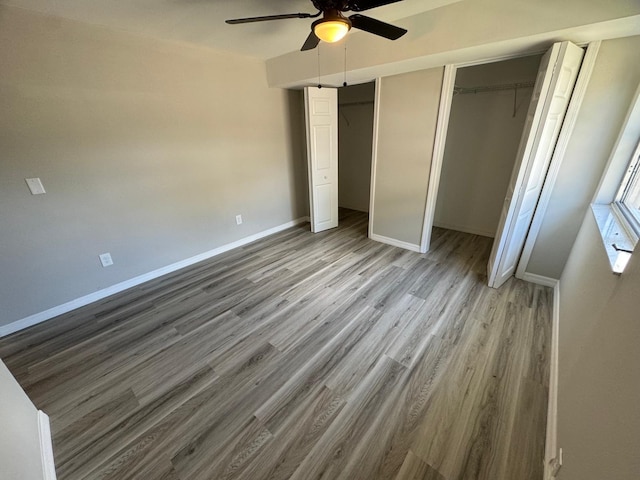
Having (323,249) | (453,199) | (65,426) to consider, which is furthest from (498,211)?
(65,426)

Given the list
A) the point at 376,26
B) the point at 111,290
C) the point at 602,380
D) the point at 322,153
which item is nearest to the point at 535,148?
the point at 376,26

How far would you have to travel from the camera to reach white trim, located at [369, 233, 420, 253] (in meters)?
3.31

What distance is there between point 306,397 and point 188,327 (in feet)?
4.06

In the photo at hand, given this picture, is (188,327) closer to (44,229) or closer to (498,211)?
(44,229)

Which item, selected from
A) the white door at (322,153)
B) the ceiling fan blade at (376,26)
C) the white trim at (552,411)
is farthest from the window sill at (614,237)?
the white door at (322,153)

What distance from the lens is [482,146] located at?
11.4ft

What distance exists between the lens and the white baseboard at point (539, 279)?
2.47 metres

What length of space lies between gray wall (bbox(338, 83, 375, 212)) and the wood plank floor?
8.33 feet

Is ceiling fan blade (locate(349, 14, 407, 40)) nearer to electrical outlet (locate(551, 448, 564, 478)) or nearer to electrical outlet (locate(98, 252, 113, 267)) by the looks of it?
electrical outlet (locate(551, 448, 564, 478))

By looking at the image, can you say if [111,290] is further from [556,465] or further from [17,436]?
[556,465]

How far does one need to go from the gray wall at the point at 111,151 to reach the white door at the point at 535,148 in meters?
2.99

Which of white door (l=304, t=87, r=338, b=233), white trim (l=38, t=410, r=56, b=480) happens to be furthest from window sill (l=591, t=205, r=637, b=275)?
white door (l=304, t=87, r=338, b=233)

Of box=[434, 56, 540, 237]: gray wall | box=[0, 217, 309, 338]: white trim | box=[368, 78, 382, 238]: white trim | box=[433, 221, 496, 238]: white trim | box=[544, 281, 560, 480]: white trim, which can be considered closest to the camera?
box=[544, 281, 560, 480]: white trim

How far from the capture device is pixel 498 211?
3.54m
